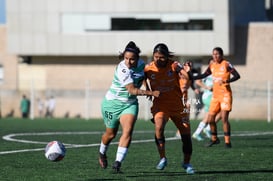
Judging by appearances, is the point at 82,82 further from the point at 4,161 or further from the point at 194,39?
the point at 4,161

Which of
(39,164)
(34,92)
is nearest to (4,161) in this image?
(39,164)

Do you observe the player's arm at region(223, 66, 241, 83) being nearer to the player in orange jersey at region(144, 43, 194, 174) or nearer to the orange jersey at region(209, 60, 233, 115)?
the orange jersey at region(209, 60, 233, 115)

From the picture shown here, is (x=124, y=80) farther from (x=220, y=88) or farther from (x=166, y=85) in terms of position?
(x=220, y=88)

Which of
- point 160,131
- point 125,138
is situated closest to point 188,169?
point 160,131

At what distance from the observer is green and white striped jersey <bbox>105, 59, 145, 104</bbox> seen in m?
13.0

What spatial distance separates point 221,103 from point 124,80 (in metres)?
6.53

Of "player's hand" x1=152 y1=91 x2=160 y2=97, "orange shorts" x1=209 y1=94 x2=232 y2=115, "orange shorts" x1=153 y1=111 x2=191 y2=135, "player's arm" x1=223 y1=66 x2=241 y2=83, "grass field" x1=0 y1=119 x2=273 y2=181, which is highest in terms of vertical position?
"player's hand" x1=152 y1=91 x2=160 y2=97

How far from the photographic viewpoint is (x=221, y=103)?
19156 millimetres

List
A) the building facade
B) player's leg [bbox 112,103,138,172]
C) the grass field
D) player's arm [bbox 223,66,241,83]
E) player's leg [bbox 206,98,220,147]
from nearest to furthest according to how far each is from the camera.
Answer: the grass field < player's leg [bbox 112,103,138,172] < player's arm [bbox 223,66,241,83] < player's leg [bbox 206,98,220,147] < the building facade

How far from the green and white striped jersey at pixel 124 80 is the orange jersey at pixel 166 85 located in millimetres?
263

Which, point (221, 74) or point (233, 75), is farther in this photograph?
point (221, 74)

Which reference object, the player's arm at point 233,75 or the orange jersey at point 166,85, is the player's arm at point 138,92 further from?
the player's arm at point 233,75

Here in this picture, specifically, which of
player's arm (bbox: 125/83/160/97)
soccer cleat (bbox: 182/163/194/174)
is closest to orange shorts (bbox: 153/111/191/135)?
soccer cleat (bbox: 182/163/194/174)

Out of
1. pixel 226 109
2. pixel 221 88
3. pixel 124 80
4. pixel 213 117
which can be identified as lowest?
pixel 213 117
